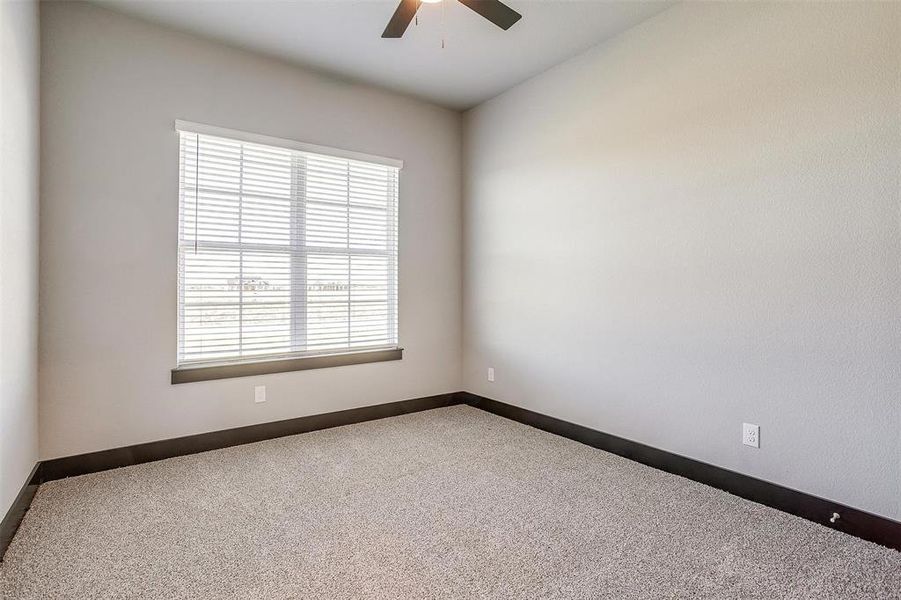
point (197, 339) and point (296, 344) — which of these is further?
point (296, 344)

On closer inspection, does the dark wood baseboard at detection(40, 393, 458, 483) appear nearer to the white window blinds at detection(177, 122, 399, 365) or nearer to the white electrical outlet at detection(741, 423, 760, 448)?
the white window blinds at detection(177, 122, 399, 365)

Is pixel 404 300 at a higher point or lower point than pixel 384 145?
lower

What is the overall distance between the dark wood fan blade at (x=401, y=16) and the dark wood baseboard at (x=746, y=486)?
9.04 feet

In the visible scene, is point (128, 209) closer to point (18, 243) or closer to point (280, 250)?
point (18, 243)

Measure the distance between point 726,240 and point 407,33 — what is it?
2.30 metres

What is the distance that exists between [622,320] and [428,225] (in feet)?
6.32

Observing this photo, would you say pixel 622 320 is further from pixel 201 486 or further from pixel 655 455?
pixel 201 486

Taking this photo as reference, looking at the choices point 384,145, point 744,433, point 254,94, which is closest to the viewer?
point 744,433

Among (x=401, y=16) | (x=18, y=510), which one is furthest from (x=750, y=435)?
(x=18, y=510)

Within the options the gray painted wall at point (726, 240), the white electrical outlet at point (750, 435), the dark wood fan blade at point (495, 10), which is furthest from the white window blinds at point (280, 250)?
the white electrical outlet at point (750, 435)

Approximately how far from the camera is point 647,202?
2828 millimetres

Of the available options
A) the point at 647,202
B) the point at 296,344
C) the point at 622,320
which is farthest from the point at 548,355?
the point at 296,344

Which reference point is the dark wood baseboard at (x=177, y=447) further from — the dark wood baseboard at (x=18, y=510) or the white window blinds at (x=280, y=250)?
the white window blinds at (x=280, y=250)

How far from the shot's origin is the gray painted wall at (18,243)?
187 centimetres
